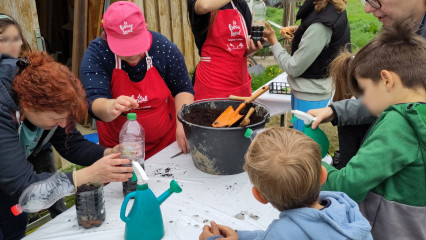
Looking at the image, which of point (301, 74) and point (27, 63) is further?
point (301, 74)

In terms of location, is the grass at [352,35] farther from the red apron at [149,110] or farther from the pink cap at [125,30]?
the pink cap at [125,30]

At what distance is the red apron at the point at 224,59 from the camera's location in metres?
2.74

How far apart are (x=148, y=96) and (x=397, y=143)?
1.40 metres

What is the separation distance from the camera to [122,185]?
1689 mm

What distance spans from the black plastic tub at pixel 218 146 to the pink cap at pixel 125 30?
0.45 meters

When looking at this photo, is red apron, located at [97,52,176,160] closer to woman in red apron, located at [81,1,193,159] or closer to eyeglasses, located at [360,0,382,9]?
woman in red apron, located at [81,1,193,159]

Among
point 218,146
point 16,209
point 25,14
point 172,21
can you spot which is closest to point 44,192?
point 16,209

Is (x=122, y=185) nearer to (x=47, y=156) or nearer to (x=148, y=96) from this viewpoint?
(x=148, y=96)

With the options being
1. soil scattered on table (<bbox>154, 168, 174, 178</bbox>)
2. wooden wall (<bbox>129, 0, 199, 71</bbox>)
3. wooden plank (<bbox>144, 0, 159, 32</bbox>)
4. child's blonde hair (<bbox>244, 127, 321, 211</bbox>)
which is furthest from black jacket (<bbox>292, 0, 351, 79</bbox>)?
wooden plank (<bbox>144, 0, 159, 32</bbox>)

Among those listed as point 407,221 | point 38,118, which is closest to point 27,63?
point 38,118

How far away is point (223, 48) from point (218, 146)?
Result: 1.27 metres

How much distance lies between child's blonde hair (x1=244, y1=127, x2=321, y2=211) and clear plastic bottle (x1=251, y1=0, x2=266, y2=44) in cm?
177

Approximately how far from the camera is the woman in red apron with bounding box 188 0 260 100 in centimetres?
272

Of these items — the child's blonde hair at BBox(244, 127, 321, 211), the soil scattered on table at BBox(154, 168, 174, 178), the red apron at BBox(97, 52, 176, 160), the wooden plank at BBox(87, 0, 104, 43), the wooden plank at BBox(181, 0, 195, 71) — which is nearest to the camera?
the child's blonde hair at BBox(244, 127, 321, 211)
